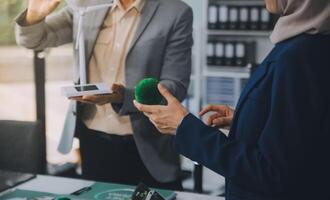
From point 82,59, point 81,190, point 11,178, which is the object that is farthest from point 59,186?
point 82,59

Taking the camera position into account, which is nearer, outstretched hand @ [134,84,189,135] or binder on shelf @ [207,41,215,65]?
outstretched hand @ [134,84,189,135]

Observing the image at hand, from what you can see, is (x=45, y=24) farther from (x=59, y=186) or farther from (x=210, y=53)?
(x=210, y=53)

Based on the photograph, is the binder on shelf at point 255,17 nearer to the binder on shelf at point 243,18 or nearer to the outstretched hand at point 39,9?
the binder on shelf at point 243,18

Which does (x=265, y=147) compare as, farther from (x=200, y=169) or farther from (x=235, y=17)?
(x=235, y=17)

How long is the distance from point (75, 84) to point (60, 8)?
340 mm

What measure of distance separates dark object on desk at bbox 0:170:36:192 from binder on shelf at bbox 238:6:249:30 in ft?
6.40

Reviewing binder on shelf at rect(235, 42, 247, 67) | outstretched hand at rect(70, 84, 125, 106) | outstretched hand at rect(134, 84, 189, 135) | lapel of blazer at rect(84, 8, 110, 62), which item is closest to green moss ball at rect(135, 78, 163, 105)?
outstretched hand at rect(134, 84, 189, 135)

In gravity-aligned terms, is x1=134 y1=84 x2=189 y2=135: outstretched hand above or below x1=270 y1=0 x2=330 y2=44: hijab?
below

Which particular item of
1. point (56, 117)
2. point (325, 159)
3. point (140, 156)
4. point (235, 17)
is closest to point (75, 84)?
point (56, 117)

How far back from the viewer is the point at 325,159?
4.13ft

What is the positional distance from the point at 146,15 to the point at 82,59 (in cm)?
35

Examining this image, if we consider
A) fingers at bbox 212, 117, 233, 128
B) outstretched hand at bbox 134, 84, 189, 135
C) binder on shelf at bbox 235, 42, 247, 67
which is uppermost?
binder on shelf at bbox 235, 42, 247, 67

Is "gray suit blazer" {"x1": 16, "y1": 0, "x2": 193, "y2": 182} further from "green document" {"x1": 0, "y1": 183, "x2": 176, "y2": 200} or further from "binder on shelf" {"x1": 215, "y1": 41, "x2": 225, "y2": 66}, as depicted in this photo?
"binder on shelf" {"x1": 215, "y1": 41, "x2": 225, "y2": 66}

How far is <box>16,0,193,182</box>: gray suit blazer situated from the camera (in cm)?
212
